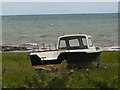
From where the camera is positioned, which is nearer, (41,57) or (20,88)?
(20,88)

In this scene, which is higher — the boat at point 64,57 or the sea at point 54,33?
the sea at point 54,33

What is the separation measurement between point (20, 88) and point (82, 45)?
9.96 metres

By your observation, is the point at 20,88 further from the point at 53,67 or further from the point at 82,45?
the point at 82,45

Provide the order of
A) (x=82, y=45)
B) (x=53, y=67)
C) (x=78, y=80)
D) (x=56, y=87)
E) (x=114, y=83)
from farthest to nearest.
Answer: (x=82, y=45), (x=53, y=67), (x=78, y=80), (x=114, y=83), (x=56, y=87)

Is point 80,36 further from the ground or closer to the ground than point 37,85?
further from the ground

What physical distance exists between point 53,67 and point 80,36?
3.25 meters

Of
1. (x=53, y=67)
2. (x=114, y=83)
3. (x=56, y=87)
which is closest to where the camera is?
(x=56, y=87)

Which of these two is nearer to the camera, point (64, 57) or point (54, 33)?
point (64, 57)

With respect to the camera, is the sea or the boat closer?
the boat

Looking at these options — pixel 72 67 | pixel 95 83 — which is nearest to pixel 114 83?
pixel 95 83

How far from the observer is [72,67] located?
17.7 m

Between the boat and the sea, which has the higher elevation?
the sea

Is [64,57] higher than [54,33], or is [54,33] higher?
[54,33]

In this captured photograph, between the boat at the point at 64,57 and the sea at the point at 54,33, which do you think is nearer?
the boat at the point at 64,57
